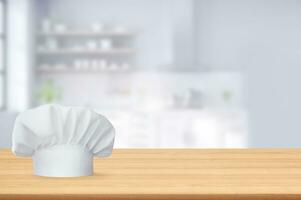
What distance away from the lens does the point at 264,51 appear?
23.9 feet

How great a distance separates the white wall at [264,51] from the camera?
23.3 feet

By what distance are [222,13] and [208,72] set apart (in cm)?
74

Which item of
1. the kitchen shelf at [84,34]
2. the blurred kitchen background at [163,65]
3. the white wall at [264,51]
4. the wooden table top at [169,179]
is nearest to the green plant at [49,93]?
the blurred kitchen background at [163,65]

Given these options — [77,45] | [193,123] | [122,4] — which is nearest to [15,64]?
[77,45]

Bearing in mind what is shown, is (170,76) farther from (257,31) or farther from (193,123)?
(257,31)

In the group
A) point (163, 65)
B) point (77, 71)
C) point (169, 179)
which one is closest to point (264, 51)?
point (163, 65)

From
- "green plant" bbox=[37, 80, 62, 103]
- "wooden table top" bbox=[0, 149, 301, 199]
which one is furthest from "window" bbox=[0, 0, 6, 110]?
"wooden table top" bbox=[0, 149, 301, 199]

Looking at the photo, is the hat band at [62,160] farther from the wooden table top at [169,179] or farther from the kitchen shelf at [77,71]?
the kitchen shelf at [77,71]

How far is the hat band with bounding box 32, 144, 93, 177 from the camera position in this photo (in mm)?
1235

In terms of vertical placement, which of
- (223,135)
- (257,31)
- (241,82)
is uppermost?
(257,31)

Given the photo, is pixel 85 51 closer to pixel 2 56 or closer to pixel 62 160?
pixel 2 56

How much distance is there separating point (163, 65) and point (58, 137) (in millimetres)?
5990

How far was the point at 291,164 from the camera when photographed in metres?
1.51

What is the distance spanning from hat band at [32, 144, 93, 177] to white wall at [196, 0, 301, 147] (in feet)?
19.3
